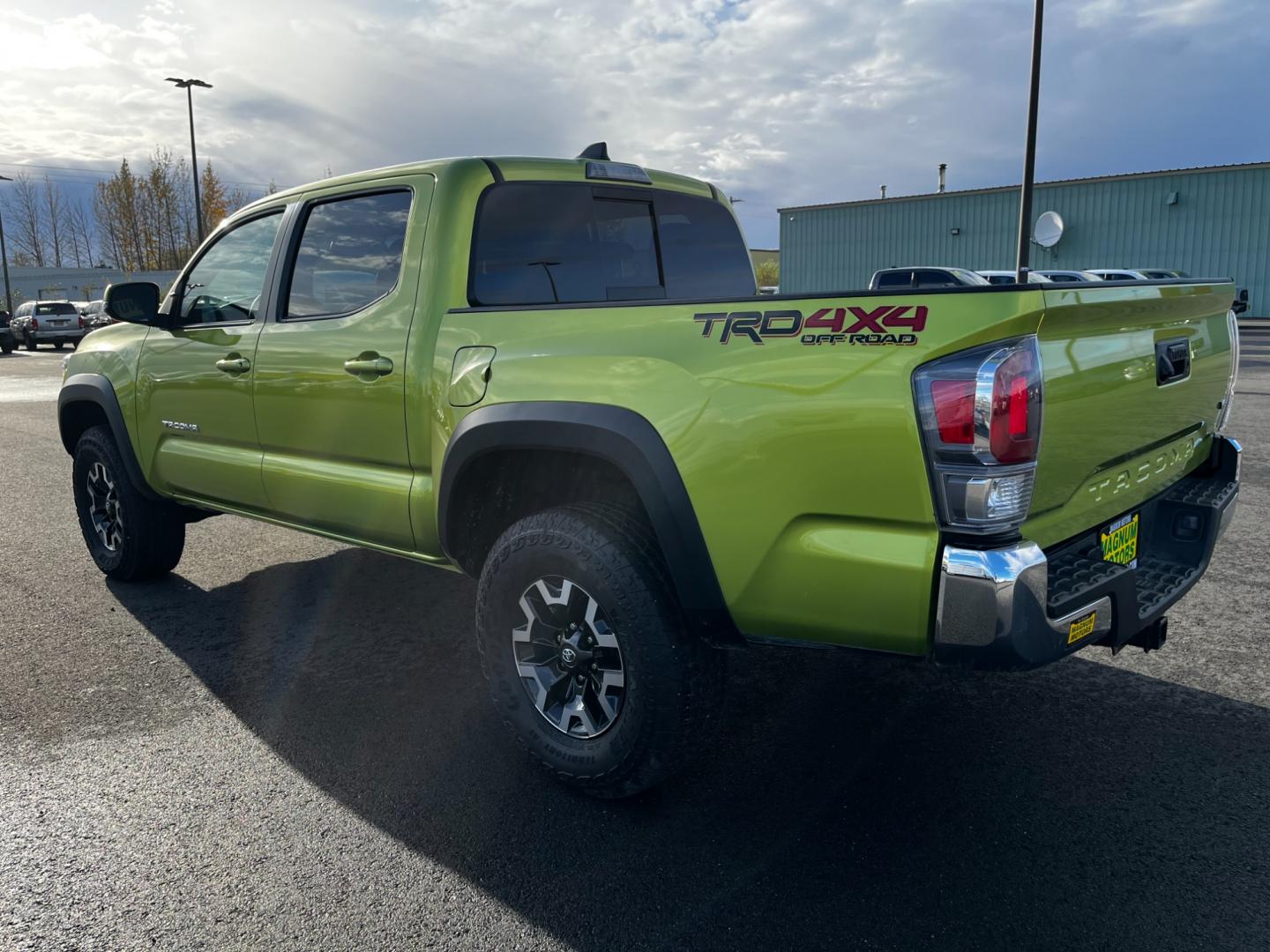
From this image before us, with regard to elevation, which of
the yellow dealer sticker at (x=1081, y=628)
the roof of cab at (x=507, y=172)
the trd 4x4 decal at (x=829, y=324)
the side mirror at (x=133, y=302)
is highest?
the roof of cab at (x=507, y=172)

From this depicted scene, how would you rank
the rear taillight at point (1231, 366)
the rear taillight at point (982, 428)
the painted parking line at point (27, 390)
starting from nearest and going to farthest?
the rear taillight at point (982, 428)
the rear taillight at point (1231, 366)
the painted parking line at point (27, 390)

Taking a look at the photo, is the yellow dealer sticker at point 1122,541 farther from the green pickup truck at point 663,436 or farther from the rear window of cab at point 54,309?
the rear window of cab at point 54,309

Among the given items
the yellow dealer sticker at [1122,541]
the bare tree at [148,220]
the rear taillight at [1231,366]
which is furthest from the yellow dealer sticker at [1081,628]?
the bare tree at [148,220]

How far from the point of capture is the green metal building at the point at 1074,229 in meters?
30.6

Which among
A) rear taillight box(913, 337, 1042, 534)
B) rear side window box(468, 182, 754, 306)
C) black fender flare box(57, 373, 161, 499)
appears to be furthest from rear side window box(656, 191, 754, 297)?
black fender flare box(57, 373, 161, 499)

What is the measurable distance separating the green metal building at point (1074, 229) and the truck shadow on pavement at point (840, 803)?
32.1 meters

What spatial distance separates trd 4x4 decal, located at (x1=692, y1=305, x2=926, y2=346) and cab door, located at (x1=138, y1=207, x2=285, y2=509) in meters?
2.35

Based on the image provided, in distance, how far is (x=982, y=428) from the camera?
7.16ft

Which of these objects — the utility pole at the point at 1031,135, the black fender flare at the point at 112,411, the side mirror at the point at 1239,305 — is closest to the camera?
the side mirror at the point at 1239,305

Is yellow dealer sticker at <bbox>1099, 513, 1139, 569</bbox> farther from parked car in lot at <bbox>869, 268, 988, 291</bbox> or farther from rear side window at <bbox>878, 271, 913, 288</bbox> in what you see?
rear side window at <bbox>878, 271, 913, 288</bbox>

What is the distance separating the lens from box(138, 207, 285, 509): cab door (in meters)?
4.16

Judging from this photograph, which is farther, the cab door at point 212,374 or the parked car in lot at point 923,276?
the parked car in lot at point 923,276

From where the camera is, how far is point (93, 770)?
322cm

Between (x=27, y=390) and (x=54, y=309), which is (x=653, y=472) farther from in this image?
(x=54, y=309)
